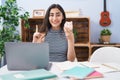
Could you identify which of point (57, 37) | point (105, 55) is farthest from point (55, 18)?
point (105, 55)

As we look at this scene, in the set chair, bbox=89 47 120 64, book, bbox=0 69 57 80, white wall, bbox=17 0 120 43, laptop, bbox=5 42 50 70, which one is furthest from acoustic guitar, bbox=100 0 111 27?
book, bbox=0 69 57 80

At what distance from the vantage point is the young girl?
202cm

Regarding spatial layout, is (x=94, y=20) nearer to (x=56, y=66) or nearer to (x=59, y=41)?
(x=59, y=41)

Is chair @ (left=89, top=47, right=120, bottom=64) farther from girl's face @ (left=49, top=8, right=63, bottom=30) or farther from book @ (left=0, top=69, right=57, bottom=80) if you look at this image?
book @ (left=0, top=69, right=57, bottom=80)

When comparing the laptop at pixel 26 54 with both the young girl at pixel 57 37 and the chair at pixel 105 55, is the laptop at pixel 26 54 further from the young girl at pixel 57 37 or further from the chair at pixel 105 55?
the chair at pixel 105 55

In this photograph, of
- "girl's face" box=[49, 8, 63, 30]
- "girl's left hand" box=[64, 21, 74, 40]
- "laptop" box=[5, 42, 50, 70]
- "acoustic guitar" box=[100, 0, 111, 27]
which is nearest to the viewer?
"laptop" box=[5, 42, 50, 70]

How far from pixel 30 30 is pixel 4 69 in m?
2.18

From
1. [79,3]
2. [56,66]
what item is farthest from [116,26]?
[56,66]

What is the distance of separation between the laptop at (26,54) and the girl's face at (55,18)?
0.81 meters

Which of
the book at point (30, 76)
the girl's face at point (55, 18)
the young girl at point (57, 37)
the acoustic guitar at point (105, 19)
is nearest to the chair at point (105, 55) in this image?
the young girl at point (57, 37)

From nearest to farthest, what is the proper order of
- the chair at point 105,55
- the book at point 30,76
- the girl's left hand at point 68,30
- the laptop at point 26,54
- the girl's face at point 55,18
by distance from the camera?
the book at point 30,76 < the laptop at point 26,54 < the girl's left hand at point 68,30 < the chair at point 105,55 < the girl's face at point 55,18

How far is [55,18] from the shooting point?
212 centimetres

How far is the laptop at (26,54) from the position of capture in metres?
1.32

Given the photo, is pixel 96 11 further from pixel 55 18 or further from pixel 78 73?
pixel 78 73
